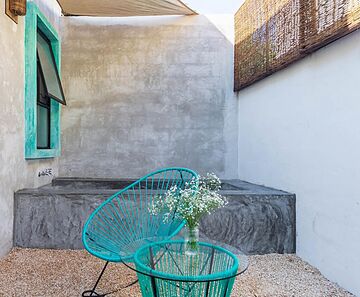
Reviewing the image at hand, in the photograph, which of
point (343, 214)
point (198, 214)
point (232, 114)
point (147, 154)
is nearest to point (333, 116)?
point (343, 214)

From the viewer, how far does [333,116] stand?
270 cm

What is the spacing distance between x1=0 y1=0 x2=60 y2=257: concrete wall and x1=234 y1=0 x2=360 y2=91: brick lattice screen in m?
2.79

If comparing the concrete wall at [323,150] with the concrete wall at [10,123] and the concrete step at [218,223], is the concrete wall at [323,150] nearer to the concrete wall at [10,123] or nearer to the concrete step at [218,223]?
the concrete step at [218,223]

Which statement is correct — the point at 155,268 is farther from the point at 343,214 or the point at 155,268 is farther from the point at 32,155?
the point at 32,155

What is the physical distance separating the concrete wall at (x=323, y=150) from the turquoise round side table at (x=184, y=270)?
1176 millimetres

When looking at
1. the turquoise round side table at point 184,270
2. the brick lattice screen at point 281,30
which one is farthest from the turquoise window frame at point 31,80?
the brick lattice screen at point 281,30

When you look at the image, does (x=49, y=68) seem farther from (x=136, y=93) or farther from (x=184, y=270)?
(x=184, y=270)

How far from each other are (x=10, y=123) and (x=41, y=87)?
1.21m

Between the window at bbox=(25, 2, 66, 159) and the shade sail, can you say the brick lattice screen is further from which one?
the window at bbox=(25, 2, 66, 159)

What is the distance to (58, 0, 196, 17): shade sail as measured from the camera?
454cm

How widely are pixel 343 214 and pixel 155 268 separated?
1.60 m

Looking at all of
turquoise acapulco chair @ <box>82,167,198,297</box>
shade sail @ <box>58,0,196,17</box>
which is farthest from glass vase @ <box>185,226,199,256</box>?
shade sail @ <box>58,0,196,17</box>

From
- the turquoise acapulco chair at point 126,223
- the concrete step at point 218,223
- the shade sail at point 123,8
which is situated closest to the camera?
the turquoise acapulco chair at point 126,223

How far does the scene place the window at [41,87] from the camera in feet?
12.1
